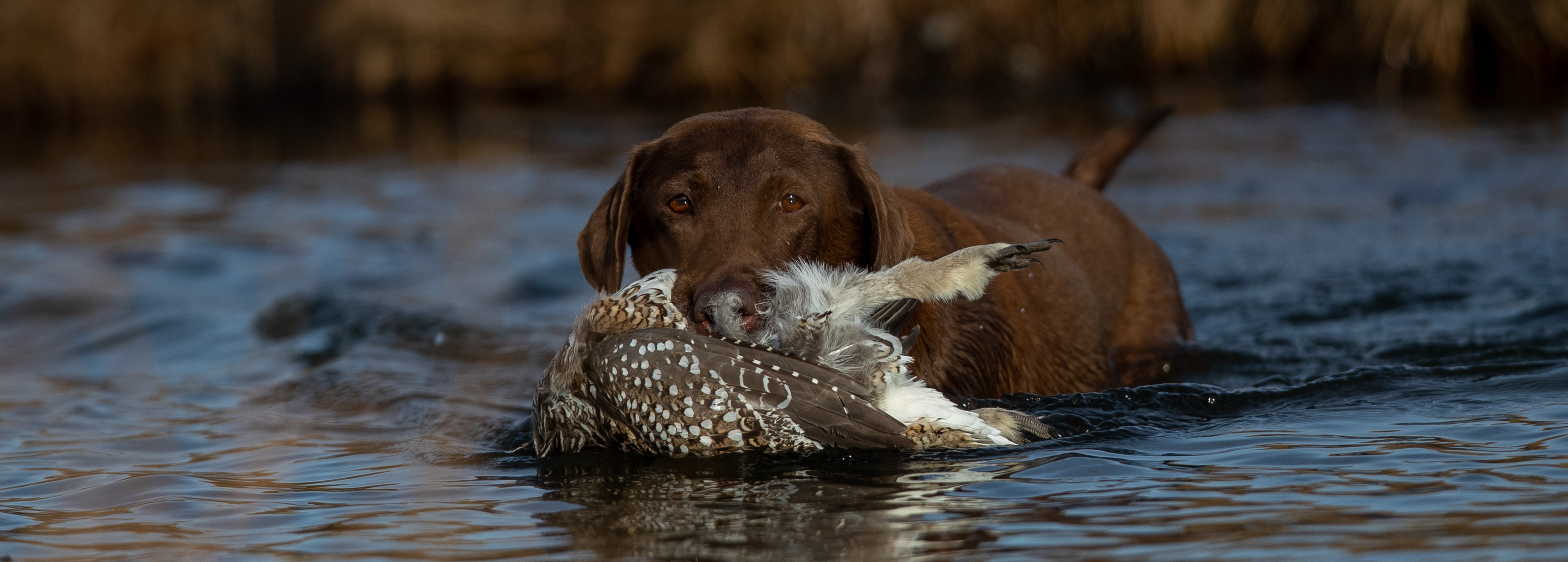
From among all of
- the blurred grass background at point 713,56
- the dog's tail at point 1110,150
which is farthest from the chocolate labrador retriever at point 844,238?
the blurred grass background at point 713,56

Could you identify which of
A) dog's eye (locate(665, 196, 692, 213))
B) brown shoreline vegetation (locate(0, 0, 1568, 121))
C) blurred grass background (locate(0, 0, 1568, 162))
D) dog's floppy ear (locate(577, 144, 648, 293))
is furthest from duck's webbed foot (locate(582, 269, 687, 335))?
brown shoreline vegetation (locate(0, 0, 1568, 121))

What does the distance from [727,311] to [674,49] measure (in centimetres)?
1286

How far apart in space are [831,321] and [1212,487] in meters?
1.05

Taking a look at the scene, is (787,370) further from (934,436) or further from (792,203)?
(792,203)

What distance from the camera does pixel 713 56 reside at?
637 inches

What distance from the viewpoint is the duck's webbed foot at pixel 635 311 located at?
13.8 feet

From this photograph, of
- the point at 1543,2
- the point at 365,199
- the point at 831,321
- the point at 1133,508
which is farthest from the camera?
the point at 1543,2

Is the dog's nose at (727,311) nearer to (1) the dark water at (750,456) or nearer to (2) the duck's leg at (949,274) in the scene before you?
(2) the duck's leg at (949,274)

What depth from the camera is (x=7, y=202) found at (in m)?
12.3

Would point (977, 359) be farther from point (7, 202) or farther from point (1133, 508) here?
point (7, 202)

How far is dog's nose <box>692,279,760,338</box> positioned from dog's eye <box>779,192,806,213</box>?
440 millimetres

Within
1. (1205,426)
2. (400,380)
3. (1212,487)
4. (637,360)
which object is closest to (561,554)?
(637,360)

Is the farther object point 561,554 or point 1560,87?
point 1560,87

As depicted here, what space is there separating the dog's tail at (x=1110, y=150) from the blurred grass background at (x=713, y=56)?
737 centimetres
